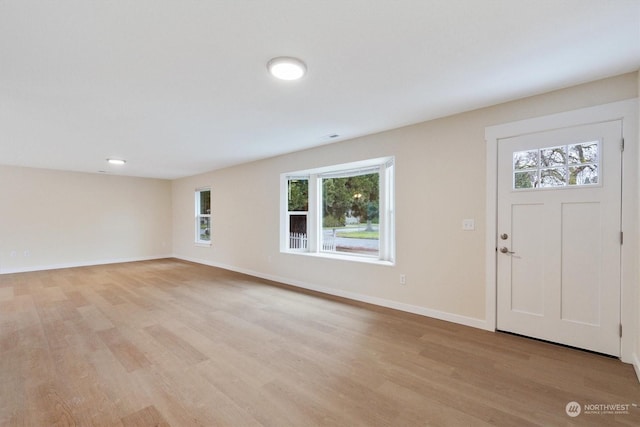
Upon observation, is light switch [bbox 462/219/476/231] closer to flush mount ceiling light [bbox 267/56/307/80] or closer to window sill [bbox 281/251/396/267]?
window sill [bbox 281/251/396/267]

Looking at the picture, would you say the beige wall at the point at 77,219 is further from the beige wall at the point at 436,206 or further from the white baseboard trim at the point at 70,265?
the beige wall at the point at 436,206

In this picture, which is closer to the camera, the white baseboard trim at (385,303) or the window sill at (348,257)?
the white baseboard trim at (385,303)

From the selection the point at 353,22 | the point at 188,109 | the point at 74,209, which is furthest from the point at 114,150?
the point at 353,22

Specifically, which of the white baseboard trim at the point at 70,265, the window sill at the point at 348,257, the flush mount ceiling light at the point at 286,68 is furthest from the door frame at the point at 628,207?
the white baseboard trim at the point at 70,265

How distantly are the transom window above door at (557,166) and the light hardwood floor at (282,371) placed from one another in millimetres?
1491

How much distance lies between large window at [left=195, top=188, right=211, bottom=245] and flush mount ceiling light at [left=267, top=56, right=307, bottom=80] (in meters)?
5.59

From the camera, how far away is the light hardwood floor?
1747 millimetres

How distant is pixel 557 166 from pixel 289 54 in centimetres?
257

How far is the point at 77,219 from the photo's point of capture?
6789 millimetres

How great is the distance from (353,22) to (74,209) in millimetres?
7867

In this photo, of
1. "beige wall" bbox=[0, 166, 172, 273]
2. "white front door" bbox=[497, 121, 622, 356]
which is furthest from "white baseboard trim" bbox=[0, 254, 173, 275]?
"white front door" bbox=[497, 121, 622, 356]

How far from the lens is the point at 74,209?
6738 mm

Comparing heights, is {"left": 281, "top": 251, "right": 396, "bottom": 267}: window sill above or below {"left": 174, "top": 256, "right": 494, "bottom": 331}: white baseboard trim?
above

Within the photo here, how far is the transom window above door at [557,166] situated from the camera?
250 cm
